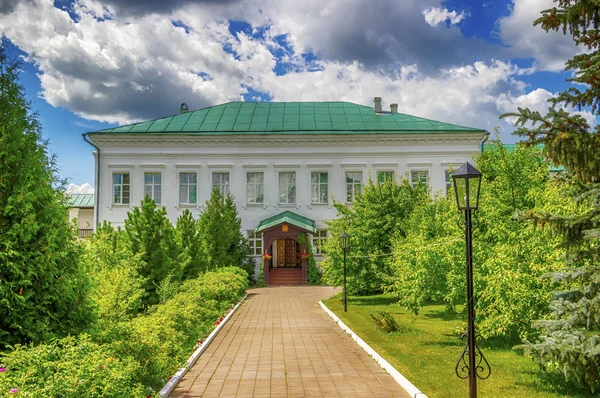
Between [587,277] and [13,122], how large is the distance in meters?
7.87

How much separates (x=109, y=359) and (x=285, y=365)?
16.3 ft

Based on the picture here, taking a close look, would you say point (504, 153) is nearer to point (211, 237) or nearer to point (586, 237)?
point (586, 237)

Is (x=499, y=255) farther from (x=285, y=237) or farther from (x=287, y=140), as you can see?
(x=287, y=140)

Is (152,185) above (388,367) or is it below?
above

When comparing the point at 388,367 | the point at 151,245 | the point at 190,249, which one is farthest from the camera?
the point at 190,249

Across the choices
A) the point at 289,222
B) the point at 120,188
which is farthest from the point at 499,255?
the point at 120,188

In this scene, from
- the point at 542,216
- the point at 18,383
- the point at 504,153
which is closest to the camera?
the point at 18,383

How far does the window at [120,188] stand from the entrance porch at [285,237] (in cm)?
955

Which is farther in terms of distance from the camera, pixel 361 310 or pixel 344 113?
pixel 344 113

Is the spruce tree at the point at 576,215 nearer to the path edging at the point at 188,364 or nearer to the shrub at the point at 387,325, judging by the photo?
the path edging at the point at 188,364

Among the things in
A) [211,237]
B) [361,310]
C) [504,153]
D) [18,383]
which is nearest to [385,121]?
[211,237]

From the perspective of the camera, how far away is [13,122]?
23.9 ft

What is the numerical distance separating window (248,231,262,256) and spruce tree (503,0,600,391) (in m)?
30.7

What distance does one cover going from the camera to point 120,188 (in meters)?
38.5
